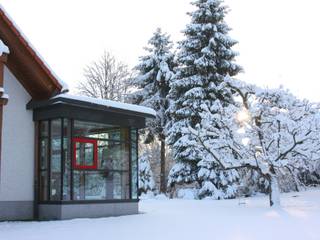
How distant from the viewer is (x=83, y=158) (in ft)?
46.7

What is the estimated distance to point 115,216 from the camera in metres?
14.7

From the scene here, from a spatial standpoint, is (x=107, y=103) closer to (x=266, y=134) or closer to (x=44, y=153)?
(x=44, y=153)

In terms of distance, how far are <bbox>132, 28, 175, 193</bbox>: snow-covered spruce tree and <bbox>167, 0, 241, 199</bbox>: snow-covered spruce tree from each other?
278 centimetres

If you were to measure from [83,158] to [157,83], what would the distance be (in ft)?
57.2

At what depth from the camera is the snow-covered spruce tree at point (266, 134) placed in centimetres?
1659

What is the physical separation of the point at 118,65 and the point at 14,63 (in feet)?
81.6

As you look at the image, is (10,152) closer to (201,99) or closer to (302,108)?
(302,108)

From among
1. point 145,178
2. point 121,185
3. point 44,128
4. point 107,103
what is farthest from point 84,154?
point 145,178

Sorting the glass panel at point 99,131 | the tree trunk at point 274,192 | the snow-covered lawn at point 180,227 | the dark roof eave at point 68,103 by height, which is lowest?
the snow-covered lawn at point 180,227

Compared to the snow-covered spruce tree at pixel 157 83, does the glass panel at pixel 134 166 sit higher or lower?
lower

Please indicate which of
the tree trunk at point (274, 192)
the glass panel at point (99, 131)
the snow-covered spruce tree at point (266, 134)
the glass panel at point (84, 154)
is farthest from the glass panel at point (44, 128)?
the tree trunk at point (274, 192)

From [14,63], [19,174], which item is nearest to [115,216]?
[19,174]

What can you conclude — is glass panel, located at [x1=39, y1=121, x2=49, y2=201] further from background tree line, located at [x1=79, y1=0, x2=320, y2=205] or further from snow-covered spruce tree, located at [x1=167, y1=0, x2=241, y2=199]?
snow-covered spruce tree, located at [x1=167, y1=0, x2=241, y2=199]

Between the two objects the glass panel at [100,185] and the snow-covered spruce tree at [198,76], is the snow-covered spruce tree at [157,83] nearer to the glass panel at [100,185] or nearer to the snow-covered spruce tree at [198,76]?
the snow-covered spruce tree at [198,76]
